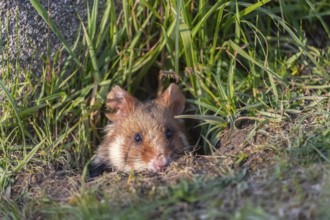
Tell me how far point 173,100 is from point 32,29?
1.30 metres

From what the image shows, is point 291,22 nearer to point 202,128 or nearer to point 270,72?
point 270,72

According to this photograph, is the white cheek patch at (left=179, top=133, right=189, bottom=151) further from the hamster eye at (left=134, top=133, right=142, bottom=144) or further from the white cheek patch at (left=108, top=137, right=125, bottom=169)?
the white cheek patch at (left=108, top=137, right=125, bottom=169)

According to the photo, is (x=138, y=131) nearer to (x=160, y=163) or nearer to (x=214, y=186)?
(x=160, y=163)

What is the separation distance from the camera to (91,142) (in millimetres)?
5395

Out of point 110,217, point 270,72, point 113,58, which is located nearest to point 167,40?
point 113,58

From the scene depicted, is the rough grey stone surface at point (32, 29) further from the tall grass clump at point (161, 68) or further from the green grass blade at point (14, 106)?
the green grass blade at point (14, 106)

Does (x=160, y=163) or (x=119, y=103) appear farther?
(x=119, y=103)

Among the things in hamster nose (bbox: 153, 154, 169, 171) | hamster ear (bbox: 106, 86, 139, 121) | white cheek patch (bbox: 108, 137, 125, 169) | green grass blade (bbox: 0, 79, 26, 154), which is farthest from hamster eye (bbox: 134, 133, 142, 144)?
green grass blade (bbox: 0, 79, 26, 154)

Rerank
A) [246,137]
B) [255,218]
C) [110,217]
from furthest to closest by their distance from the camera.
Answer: [246,137]
[110,217]
[255,218]

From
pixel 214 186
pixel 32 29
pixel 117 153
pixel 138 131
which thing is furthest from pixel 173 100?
pixel 214 186

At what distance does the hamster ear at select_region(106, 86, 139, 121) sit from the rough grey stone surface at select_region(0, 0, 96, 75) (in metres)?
0.57

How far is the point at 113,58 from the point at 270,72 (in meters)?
1.36

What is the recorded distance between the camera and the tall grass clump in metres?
4.84

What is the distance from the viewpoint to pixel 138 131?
5125mm
